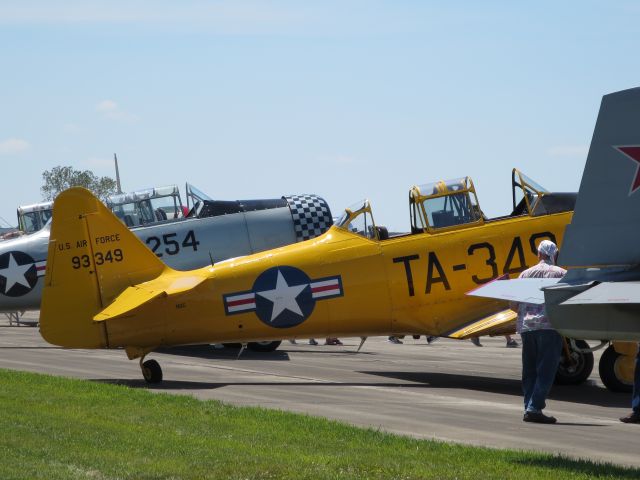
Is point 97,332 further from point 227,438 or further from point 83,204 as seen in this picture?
point 227,438

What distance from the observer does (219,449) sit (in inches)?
344

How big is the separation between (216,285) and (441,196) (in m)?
3.32

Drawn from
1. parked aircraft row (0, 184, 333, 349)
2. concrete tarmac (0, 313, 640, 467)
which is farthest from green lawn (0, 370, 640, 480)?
parked aircraft row (0, 184, 333, 349)

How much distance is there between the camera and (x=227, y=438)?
9.38m

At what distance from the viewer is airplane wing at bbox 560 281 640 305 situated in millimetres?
7453

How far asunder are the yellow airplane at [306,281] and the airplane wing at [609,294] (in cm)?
665

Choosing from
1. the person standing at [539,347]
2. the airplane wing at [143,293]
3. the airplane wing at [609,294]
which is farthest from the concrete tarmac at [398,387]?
the airplane wing at [609,294]

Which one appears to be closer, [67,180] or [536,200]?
[536,200]

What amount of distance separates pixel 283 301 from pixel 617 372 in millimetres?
4366

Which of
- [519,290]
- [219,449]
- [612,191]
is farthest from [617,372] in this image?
[219,449]

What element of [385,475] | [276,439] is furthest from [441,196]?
[385,475]

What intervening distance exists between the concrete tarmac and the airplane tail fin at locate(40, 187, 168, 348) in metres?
0.93

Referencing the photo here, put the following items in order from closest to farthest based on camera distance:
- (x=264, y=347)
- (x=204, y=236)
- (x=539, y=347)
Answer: (x=539, y=347), (x=264, y=347), (x=204, y=236)

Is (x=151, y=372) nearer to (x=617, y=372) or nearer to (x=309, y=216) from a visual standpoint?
(x=617, y=372)
